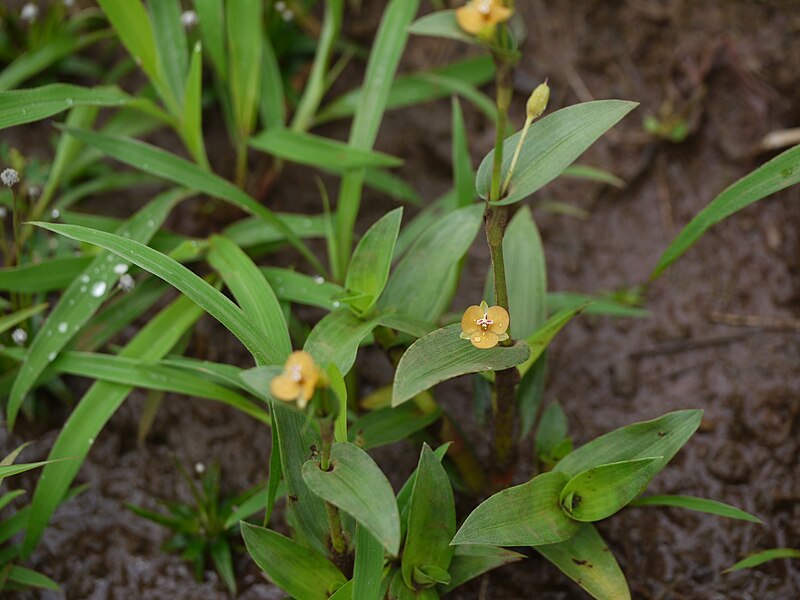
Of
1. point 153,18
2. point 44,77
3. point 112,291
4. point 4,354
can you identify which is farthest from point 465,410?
point 44,77

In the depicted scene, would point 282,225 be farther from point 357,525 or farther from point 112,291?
point 357,525

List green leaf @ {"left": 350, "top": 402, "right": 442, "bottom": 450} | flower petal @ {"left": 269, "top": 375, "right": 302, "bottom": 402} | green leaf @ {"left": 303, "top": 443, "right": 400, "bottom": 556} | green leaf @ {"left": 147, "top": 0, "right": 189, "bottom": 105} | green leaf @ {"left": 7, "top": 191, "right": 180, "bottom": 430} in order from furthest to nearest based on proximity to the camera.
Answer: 1. green leaf @ {"left": 147, "top": 0, "right": 189, "bottom": 105}
2. green leaf @ {"left": 7, "top": 191, "right": 180, "bottom": 430}
3. green leaf @ {"left": 350, "top": 402, "right": 442, "bottom": 450}
4. green leaf @ {"left": 303, "top": 443, "right": 400, "bottom": 556}
5. flower petal @ {"left": 269, "top": 375, "right": 302, "bottom": 402}

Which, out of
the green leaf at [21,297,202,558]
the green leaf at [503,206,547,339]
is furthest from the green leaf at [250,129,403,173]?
the green leaf at [21,297,202,558]

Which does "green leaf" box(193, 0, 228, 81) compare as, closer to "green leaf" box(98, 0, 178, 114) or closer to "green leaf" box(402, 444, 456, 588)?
"green leaf" box(98, 0, 178, 114)

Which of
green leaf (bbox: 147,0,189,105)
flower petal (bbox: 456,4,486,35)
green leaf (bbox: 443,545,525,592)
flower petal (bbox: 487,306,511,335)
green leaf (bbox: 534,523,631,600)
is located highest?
flower petal (bbox: 456,4,486,35)

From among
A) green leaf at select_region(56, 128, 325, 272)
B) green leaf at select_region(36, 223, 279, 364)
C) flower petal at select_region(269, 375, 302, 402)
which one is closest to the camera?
flower petal at select_region(269, 375, 302, 402)

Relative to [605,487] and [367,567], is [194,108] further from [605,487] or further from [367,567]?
[605,487]
